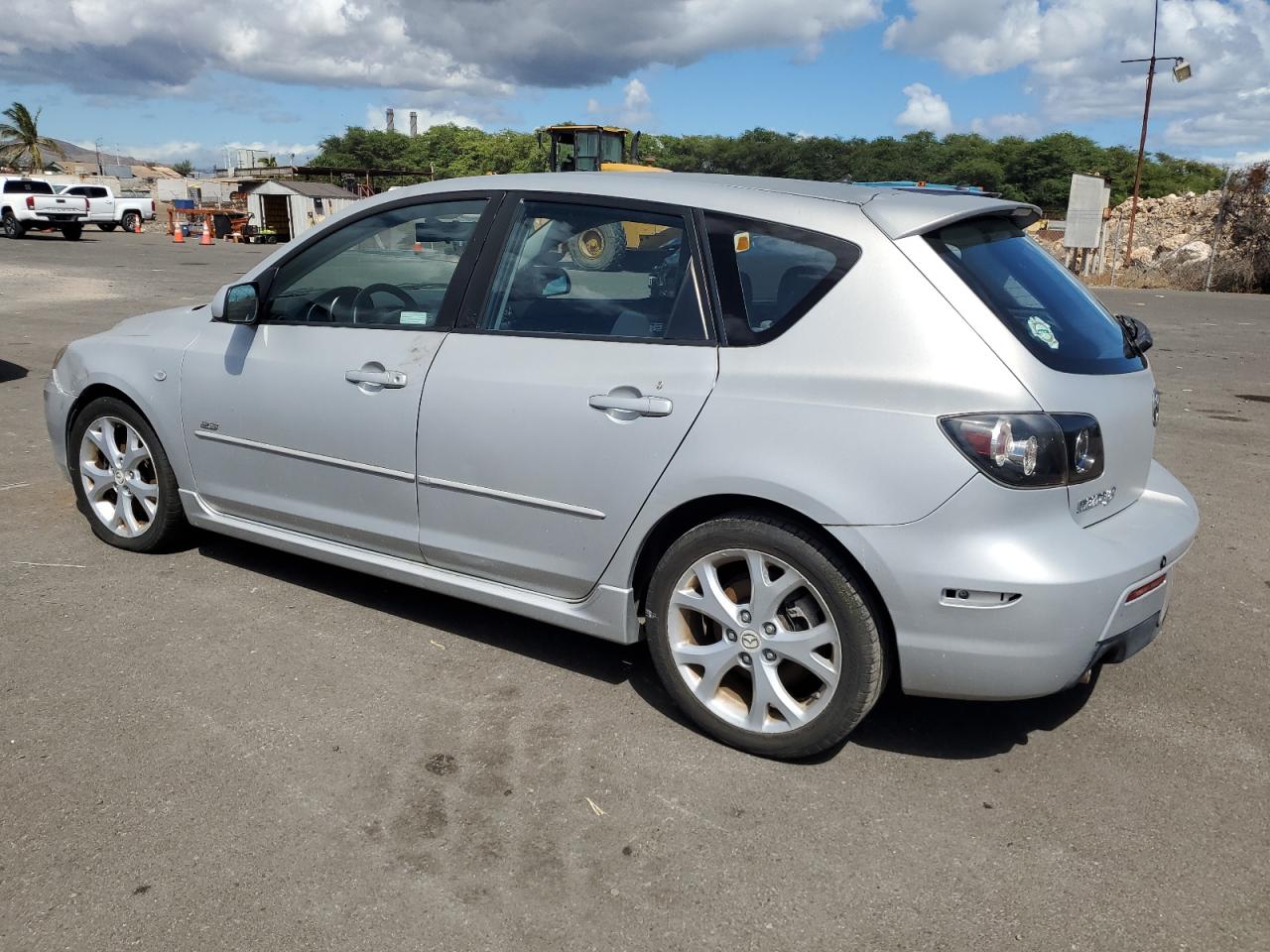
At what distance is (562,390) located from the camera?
11.6ft

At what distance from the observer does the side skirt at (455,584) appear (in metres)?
3.63

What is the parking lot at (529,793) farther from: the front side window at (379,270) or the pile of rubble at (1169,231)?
the pile of rubble at (1169,231)

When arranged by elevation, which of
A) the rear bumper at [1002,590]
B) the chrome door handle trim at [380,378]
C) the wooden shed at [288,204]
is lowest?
the rear bumper at [1002,590]

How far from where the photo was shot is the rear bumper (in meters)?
2.93

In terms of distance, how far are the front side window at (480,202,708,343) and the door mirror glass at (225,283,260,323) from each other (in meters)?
1.15

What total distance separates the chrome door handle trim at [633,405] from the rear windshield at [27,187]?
3919 cm

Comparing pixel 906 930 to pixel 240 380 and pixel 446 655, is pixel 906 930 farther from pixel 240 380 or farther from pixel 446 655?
pixel 240 380

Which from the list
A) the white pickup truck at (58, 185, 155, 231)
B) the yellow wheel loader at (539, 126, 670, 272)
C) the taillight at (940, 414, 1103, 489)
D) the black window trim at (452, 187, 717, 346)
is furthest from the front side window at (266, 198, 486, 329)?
the white pickup truck at (58, 185, 155, 231)

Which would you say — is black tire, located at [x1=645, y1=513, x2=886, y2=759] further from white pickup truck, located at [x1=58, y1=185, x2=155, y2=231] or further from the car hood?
white pickup truck, located at [x1=58, y1=185, x2=155, y2=231]

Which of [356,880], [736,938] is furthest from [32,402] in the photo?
[736,938]

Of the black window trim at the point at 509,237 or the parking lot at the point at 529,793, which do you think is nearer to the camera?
the parking lot at the point at 529,793

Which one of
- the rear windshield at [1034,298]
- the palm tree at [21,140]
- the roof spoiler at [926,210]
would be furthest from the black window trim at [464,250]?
the palm tree at [21,140]

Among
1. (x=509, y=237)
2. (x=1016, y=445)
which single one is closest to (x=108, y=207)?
(x=509, y=237)

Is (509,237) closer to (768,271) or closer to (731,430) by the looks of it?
(768,271)
